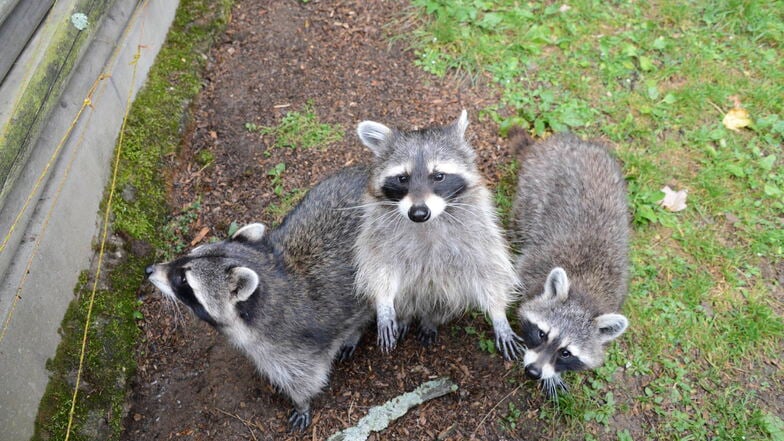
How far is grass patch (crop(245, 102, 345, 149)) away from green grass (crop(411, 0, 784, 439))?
956 millimetres

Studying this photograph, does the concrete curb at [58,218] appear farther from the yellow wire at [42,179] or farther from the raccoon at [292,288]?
the raccoon at [292,288]

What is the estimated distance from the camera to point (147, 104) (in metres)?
3.88

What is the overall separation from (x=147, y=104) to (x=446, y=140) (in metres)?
2.13

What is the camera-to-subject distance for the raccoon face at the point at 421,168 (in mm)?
2682

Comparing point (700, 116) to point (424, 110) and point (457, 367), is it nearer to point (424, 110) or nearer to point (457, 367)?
point (424, 110)

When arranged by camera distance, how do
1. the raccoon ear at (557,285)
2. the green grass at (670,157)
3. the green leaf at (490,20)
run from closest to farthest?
the raccoon ear at (557,285) → the green grass at (670,157) → the green leaf at (490,20)

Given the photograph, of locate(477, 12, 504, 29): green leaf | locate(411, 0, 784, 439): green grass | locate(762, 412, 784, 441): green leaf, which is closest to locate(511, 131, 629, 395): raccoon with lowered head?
locate(411, 0, 784, 439): green grass

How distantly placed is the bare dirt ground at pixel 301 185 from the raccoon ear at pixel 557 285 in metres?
0.51

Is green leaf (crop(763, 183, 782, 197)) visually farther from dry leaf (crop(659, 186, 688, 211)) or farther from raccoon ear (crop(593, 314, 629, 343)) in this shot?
raccoon ear (crop(593, 314, 629, 343))

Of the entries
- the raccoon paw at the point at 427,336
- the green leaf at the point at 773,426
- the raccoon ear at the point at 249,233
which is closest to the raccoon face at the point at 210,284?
the raccoon ear at the point at 249,233

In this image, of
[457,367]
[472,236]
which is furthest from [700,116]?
[457,367]

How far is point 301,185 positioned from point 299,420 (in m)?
1.50

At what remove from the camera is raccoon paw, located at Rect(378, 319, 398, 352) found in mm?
2971

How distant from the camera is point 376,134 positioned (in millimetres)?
3020
